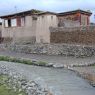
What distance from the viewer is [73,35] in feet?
132

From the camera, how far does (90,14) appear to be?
174 ft

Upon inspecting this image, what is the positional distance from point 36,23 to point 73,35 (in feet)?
27.6

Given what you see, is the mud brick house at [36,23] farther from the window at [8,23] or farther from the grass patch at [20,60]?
the grass patch at [20,60]

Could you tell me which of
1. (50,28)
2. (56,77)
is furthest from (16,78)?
(50,28)

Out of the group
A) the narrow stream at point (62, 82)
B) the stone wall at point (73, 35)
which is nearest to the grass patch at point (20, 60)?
the narrow stream at point (62, 82)

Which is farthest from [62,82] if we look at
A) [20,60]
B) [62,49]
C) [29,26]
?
[29,26]

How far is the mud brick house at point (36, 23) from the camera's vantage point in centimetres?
4459

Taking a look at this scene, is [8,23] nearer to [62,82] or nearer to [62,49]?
[62,49]

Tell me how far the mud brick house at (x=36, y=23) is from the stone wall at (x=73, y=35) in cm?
137

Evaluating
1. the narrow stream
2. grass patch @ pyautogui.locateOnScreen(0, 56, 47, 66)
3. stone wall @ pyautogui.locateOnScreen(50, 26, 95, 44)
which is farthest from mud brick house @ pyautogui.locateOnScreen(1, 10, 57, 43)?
the narrow stream

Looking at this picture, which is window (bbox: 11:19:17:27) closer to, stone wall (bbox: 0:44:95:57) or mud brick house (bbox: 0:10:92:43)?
mud brick house (bbox: 0:10:92:43)

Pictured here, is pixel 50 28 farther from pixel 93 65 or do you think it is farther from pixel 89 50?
pixel 93 65

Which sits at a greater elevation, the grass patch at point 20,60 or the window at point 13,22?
the window at point 13,22

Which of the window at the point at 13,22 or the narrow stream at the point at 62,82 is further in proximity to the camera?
the window at the point at 13,22
